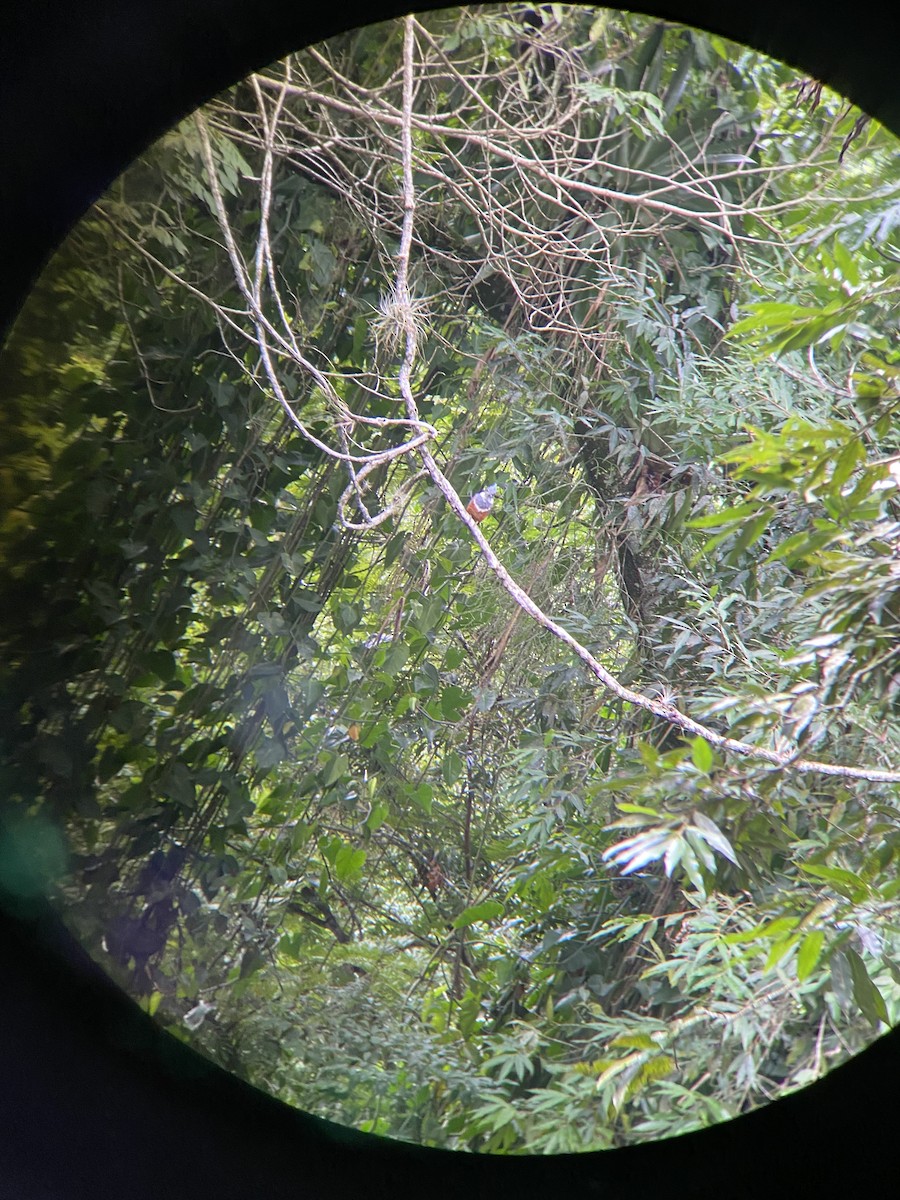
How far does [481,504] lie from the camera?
911mm

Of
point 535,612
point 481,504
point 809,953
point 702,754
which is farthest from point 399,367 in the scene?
point 809,953

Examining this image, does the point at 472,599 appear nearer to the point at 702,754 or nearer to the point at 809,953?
the point at 702,754

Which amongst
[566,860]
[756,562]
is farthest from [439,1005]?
[756,562]

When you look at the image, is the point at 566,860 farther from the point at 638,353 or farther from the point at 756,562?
the point at 638,353

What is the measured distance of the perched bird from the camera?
0.91 m

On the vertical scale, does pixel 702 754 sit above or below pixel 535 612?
below

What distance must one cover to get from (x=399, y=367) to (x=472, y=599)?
256 mm

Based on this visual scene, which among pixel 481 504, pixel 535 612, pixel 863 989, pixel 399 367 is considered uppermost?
pixel 399 367

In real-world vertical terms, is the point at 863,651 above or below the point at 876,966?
above

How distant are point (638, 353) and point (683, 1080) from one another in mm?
756

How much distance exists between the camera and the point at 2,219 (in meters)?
0.86

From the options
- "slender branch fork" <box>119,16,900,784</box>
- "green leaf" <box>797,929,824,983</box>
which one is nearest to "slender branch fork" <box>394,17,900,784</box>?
"slender branch fork" <box>119,16,900,784</box>

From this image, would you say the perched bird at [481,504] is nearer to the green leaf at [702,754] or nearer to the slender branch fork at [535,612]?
the slender branch fork at [535,612]

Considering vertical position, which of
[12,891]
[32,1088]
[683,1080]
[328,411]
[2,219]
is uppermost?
[2,219]
